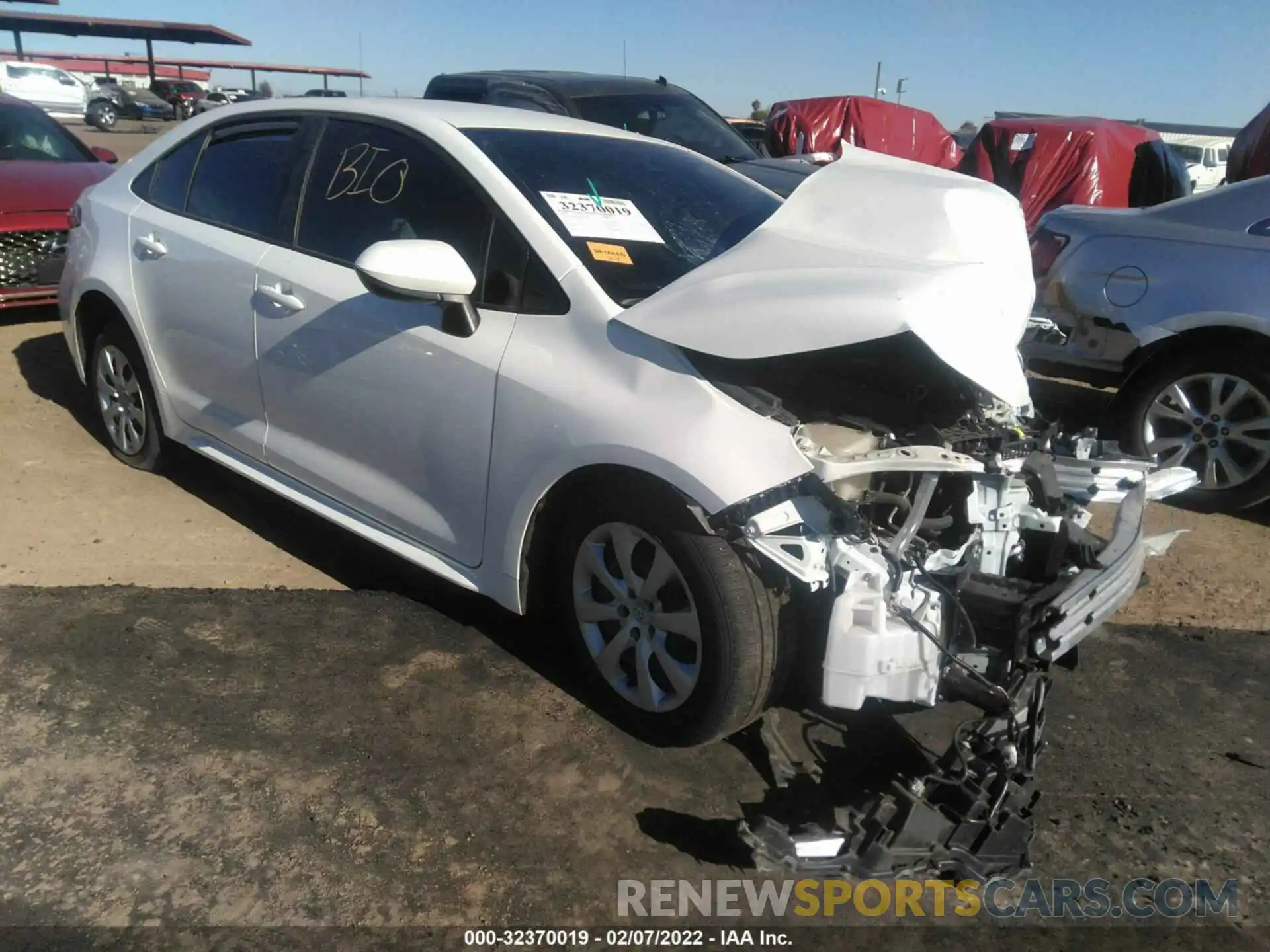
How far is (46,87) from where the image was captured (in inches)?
1264

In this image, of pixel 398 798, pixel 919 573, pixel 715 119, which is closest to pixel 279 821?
pixel 398 798

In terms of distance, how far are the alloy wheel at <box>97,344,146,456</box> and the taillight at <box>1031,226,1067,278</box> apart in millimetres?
4434

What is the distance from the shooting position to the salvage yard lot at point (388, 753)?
95.7 inches

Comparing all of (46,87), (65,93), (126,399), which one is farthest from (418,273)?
(65,93)

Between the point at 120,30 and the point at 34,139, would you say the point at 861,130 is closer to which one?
the point at 34,139

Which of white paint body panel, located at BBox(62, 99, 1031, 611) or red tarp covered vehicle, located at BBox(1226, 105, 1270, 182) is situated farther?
red tarp covered vehicle, located at BBox(1226, 105, 1270, 182)

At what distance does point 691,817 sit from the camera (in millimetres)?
2678

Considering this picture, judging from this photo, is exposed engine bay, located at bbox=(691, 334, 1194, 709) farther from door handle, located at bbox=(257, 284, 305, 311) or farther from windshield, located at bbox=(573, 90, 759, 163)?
windshield, located at bbox=(573, 90, 759, 163)

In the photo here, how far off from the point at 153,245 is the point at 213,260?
19.6 inches

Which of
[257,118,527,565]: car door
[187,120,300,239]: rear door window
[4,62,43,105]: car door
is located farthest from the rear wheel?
[257,118,527,565]: car door

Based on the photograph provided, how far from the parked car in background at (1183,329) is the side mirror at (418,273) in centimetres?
280

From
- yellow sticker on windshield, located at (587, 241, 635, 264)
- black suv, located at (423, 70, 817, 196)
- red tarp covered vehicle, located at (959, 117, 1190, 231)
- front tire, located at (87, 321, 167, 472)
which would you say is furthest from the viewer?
red tarp covered vehicle, located at (959, 117, 1190, 231)

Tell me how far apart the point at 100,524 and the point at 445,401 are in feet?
6.94

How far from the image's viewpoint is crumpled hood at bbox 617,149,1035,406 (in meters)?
2.50
